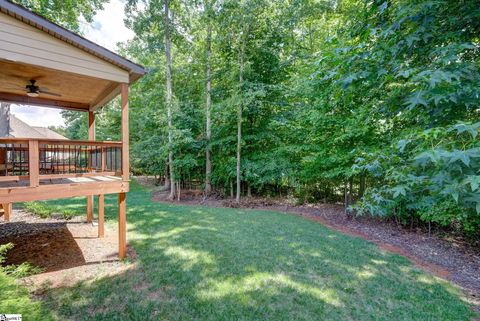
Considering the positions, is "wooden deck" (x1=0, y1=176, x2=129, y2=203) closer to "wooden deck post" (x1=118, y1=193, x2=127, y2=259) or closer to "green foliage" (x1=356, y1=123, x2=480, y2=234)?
"wooden deck post" (x1=118, y1=193, x2=127, y2=259)

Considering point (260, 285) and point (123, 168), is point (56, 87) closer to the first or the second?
point (123, 168)

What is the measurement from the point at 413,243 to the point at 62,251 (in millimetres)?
8525

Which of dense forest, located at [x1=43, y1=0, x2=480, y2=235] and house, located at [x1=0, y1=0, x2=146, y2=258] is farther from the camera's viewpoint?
house, located at [x1=0, y1=0, x2=146, y2=258]

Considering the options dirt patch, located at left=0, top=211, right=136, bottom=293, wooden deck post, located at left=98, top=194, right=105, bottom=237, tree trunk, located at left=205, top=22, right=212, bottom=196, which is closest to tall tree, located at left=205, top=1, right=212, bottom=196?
tree trunk, located at left=205, top=22, right=212, bottom=196

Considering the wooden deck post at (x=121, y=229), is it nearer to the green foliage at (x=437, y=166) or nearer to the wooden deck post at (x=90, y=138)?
the wooden deck post at (x=90, y=138)

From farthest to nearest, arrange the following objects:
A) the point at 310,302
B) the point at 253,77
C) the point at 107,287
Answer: the point at 253,77
the point at 107,287
the point at 310,302

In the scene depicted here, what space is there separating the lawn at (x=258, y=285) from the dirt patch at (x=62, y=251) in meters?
0.37

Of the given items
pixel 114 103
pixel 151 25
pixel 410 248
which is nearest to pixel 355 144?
pixel 410 248

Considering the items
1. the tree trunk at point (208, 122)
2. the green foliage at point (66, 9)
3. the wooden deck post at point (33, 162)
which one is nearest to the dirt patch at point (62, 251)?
the wooden deck post at point (33, 162)

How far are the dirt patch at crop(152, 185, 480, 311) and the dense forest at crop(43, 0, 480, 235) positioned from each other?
52 centimetres

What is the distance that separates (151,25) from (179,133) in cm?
564

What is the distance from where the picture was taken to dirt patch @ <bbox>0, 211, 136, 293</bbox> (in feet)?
12.7

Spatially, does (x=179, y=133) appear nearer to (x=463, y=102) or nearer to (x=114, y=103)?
(x=463, y=102)

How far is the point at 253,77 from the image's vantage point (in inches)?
406
